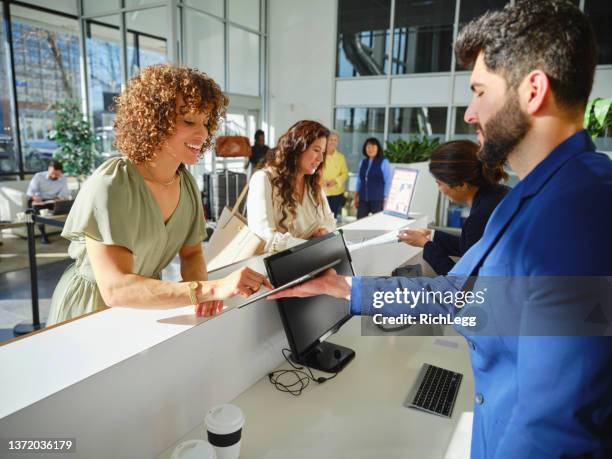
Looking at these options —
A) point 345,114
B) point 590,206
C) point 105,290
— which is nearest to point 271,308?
point 105,290

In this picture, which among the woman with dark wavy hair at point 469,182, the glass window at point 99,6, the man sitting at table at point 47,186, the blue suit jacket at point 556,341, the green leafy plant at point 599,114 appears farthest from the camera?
the glass window at point 99,6

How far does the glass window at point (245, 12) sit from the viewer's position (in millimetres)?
9047

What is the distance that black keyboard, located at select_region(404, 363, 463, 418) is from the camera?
4.55ft

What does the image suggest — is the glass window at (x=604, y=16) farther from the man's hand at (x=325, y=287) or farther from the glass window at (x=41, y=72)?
the glass window at (x=41, y=72)

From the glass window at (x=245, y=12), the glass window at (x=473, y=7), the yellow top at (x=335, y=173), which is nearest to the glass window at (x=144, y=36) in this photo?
the glass window at (x=245, y=12)

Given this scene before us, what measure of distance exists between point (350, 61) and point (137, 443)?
29.9 ft

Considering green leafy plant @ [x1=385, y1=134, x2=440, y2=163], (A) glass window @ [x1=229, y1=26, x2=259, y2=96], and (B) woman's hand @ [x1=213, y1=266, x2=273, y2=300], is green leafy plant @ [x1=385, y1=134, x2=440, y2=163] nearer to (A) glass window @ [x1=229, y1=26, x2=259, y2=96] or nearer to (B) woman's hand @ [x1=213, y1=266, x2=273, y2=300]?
(A) glass window @ [x1=229, y1=26, x2=259, y2=96]

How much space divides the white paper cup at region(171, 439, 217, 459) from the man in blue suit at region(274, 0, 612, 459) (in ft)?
1.92


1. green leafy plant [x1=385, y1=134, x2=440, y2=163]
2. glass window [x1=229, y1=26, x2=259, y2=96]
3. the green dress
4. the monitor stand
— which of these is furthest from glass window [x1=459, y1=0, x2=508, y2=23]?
the green dress

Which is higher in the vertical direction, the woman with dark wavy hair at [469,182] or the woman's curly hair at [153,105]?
the woman's curly hair at [153,105]

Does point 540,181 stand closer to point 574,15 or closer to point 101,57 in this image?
point 574,15

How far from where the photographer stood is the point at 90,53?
8383mm

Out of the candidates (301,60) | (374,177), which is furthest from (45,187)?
(301,60)

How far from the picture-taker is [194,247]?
5.11 ft
